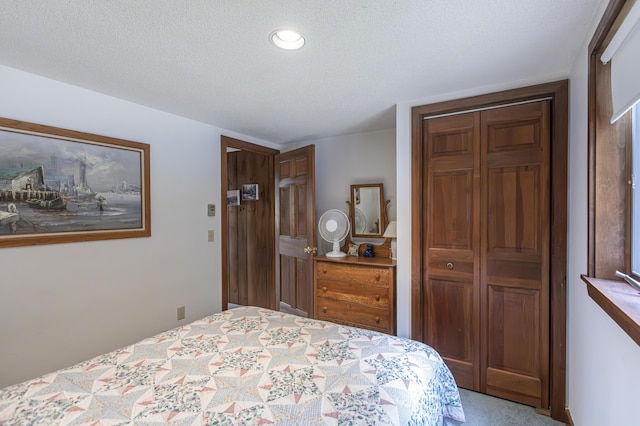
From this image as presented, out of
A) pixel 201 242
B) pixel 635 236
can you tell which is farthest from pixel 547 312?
pixel 201 242

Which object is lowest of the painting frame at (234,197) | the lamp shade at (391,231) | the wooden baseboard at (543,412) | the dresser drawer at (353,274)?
the wooden baseboard at (543,412)

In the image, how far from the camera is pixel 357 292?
9.28 ft

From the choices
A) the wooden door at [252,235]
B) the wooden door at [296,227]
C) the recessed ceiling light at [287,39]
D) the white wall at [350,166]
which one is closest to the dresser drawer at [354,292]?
the wooden door at [296,227]

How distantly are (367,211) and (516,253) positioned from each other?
156 centimetres

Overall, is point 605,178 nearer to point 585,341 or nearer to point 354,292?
point 585,341

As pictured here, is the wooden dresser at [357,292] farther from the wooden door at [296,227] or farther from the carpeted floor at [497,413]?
the carpeted floor at [497,413]

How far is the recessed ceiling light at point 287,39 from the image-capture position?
149cm

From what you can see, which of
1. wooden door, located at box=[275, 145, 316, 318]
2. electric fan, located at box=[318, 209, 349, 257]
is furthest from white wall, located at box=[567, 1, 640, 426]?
wooden door, located at box=[275, 145, 316, 318]

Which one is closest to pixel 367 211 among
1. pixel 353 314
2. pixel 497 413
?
pixel 353 314

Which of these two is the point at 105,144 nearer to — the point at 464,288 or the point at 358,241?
the point at 358,241

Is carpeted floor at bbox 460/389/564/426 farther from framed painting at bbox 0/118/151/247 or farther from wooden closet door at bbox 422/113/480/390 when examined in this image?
framed painting at bbox 0/118/151/247

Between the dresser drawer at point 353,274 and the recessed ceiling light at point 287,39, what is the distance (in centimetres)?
185

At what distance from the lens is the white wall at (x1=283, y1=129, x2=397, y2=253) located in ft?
10.8

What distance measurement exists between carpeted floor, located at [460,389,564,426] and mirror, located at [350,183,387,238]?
164cm
